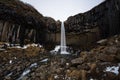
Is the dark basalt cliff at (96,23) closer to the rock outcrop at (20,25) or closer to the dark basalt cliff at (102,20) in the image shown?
the dark basalt cliff at (102,20)

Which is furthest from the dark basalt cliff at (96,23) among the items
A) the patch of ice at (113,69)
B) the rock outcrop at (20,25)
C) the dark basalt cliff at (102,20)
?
the patch of ice at (113,69)

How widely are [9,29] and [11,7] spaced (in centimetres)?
411

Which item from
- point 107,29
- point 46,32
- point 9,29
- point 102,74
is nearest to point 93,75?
point 102,74

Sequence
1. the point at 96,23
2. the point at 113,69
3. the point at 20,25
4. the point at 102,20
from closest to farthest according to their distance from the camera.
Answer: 1. the point at 113,69
2. the point at 102,20
3. the point at 20,25
4. the point at 96,23

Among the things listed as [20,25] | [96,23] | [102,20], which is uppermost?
[102,20]

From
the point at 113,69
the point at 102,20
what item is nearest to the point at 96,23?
the point at 102,20

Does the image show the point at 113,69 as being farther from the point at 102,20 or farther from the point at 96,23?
the point at 96,23

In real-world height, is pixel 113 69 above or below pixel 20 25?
below

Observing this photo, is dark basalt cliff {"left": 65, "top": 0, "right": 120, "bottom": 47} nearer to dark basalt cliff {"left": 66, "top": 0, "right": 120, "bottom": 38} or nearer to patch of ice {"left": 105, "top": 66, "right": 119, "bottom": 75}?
dark basalt cliff {"left": 66, "top": 0, "right": 120, "bottom": 38}

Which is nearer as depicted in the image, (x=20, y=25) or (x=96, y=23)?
(x=20, y=25)

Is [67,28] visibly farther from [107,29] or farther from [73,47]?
[107,29]

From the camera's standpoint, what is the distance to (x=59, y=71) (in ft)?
42.9

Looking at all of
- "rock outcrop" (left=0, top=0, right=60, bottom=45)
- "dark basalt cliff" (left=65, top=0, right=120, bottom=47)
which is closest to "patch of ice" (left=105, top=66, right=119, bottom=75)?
"dark basalt cliff" (left=65, top=0, right=120, bottom=47)

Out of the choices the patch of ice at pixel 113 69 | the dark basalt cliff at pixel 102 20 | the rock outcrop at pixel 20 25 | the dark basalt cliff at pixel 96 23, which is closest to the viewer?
the patch of ice at pixel 113 69
